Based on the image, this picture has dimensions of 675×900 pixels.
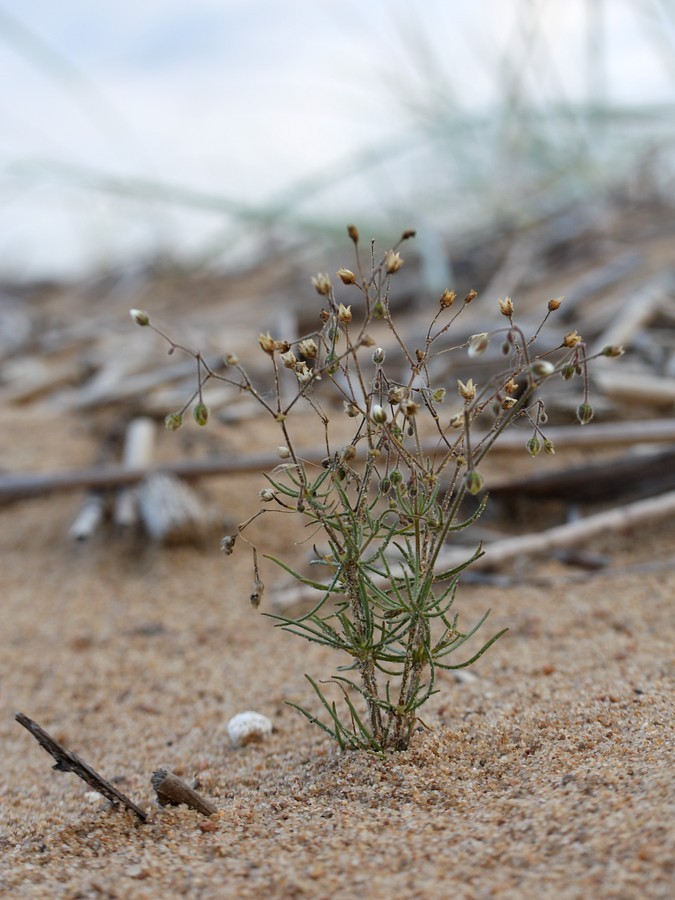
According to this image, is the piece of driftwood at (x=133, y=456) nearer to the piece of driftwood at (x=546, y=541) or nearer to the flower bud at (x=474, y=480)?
the piece of driftwood at (x=546, y=541)

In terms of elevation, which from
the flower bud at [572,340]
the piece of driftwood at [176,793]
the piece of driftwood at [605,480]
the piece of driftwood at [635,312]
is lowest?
the piece of driftwood at [176,793]

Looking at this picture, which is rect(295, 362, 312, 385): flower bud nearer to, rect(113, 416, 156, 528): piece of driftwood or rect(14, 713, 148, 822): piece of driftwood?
rect(14, 713, 148, 822): piece of driftwood

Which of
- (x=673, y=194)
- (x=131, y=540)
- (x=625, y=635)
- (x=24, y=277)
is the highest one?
(x=24, y=277)

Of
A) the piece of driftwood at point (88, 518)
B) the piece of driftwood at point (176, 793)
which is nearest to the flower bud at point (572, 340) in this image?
the piece of driftwood at point (176, 793)

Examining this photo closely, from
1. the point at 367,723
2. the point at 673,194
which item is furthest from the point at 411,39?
the point at 367,723

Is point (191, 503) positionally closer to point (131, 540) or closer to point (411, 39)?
point (131, 540)

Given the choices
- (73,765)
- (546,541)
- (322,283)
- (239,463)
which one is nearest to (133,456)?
(239,463)
